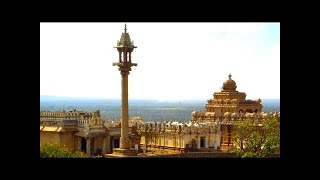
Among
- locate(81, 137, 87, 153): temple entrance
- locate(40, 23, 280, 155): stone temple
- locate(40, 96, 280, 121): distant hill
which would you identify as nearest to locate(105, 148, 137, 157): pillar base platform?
locate(40, 23, 280, 155): stone temple

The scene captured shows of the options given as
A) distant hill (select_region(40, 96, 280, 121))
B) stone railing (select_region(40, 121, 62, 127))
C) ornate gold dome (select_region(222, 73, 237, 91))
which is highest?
ornate gold dome (select_region(222, 73, 237, 91))

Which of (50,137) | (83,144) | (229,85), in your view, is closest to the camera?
(50,137)

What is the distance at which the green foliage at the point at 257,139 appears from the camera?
18.4 m

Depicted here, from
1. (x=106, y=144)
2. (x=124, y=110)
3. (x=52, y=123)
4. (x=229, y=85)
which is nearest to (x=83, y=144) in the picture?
(x=106, y=144)

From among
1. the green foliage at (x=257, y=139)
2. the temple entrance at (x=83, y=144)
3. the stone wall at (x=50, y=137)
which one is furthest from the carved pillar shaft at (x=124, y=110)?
the green foliage at (x=257, y=139)

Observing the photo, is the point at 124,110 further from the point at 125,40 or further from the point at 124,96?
the point at 125,40

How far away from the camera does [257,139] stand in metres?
19.1

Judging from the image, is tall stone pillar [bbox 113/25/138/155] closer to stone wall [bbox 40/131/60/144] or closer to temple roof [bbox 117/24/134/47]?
temple roof [bbox 117/24/134/47]

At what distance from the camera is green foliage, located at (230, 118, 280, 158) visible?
1842 centimetres

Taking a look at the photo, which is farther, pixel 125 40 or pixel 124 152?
pixel 125 40
